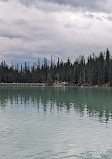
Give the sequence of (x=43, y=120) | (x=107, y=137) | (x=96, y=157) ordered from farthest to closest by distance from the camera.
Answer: (x=43, y=120)
(x=107, y=137)
(x=96, y=157)

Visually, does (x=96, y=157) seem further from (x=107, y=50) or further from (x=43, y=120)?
(x=107, y=50)

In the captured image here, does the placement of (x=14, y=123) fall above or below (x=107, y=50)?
below

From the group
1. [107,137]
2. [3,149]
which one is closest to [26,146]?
[3,149]

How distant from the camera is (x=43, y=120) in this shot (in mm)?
29484

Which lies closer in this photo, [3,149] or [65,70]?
[3,149]

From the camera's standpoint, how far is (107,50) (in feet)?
541

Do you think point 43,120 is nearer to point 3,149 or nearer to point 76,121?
point 76,121

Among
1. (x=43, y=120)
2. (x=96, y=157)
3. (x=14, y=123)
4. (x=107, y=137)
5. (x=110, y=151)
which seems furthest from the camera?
(x=43, y=120)

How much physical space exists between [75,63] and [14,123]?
550ft

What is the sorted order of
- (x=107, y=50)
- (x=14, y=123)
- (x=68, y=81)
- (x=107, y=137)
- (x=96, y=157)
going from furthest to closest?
(x=68, y=81)
(x=107, y=50)
(x=14, y=123)
(x=107, y=137)
(x=96, y=157)

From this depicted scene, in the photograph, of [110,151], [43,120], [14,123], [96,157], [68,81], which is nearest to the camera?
[96,157]

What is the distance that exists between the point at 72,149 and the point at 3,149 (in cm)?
474

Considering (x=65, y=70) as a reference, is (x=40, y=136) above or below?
below

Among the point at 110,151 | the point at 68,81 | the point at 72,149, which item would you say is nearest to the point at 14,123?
the point at 72,149
